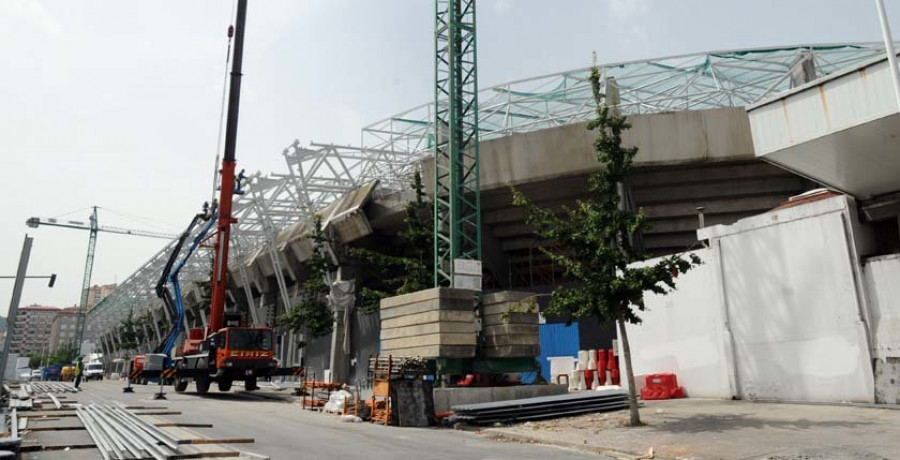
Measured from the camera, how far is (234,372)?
2409cm

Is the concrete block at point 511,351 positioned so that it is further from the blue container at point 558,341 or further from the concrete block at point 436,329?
the blue container at point 558,341

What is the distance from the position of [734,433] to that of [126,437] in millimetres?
11011

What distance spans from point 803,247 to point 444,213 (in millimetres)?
12591

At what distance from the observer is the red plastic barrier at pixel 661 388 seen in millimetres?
18281

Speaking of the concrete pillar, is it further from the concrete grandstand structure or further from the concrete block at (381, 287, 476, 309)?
the concrete block at (381, 287, 476, 309)

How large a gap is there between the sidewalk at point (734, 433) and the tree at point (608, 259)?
114 cm

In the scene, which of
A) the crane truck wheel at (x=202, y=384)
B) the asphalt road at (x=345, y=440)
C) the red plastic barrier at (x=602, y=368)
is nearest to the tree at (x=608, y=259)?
the asphalt road at (x=345, y=440)

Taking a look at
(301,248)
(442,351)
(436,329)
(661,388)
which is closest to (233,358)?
(436,329)

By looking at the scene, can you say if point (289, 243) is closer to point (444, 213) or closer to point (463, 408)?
point (444, 213)

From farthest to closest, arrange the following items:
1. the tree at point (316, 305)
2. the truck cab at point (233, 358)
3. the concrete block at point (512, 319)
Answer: the tree at point (316, 305), the truck cab at point (233, 358), the concrete block at point (512, 319)

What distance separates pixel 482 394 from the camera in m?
15.9

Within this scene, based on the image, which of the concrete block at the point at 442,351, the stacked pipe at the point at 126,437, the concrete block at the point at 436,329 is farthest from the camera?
the concrete block at the point at 436,329

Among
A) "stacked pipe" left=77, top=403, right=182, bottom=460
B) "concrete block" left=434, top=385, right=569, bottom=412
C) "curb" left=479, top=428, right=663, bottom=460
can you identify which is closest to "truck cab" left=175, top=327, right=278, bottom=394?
"stacked pipe" left=77, top=403, right=182, bottom=460

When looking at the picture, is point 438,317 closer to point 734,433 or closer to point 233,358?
point 734,433
